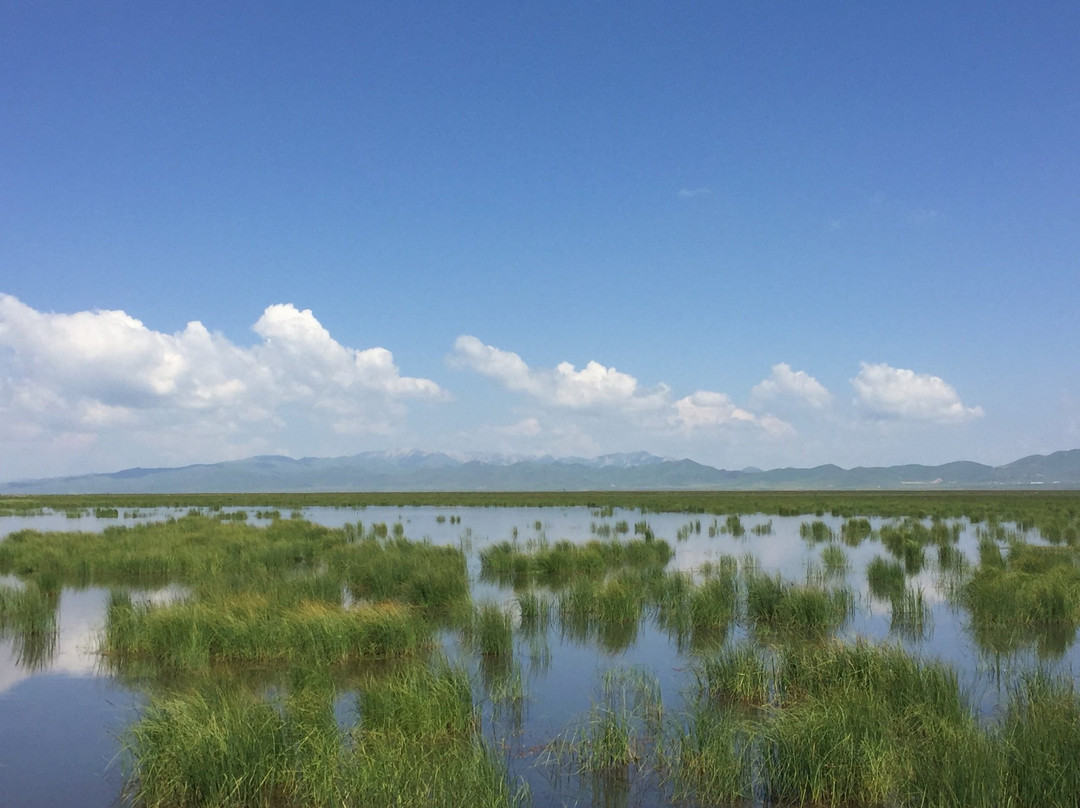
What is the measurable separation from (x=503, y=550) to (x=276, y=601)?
12251 millimetres

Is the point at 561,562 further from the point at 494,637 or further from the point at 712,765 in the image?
the point at 712,765

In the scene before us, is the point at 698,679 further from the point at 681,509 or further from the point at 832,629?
the point at 681,509

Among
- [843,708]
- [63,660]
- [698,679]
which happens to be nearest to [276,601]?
[63,660]

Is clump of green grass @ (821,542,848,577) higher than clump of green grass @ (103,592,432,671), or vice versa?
clump of green grass @ (103,592,432,671)

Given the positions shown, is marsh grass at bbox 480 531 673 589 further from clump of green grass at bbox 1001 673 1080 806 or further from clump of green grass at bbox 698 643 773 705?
clump of green grass at bbox 1001 673 1080 806

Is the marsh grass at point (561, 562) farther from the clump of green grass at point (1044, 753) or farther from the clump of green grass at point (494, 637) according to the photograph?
the clump of green grass at point (1044, 753)

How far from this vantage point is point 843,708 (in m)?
8.39

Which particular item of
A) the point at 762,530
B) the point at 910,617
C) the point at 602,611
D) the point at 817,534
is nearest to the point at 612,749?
the point at 602,611

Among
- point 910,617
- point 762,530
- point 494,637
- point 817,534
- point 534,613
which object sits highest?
point 494,637

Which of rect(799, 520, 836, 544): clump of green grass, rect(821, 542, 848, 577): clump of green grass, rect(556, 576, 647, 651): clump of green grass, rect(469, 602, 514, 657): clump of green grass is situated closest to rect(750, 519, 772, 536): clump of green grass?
rect(799, 520, 836, 544): clump of green grass

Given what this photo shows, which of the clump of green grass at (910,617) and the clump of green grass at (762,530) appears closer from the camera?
the clump of green grass at (910,617)

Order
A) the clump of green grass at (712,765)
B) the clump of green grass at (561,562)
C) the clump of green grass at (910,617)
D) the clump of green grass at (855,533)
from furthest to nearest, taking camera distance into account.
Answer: the clump of green grass at (855,533) → the clump of green grass at (561,562) → the clump of green grass at (910,617) → the clump of green grass at (712,765)

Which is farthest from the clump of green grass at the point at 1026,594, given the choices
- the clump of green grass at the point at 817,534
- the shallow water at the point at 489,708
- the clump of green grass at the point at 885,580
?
the clump of green grass at the point at 817,534

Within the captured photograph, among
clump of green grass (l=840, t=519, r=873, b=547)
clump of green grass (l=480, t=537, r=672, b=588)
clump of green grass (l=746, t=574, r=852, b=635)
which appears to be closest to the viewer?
clump of green grass (l=746, t=574, r=852, b=635)
